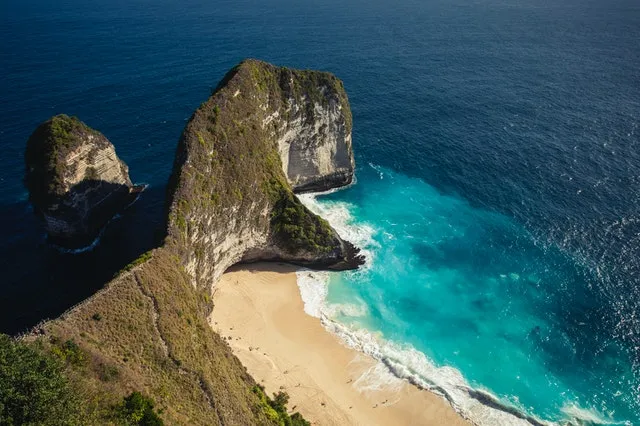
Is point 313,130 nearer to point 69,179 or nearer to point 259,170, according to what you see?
point 259,170

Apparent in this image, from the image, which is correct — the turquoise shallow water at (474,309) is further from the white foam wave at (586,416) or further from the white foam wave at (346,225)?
the white foam wave at (346,225)

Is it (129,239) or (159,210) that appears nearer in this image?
(129,239)

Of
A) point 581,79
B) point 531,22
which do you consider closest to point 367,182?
point 581,79

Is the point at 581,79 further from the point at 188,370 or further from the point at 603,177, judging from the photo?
the point at 188,370

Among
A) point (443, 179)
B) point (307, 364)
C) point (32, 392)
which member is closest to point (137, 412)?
point (32, 392)

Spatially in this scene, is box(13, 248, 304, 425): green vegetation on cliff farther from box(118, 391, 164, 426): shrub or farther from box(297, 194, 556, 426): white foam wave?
box(297, 194, 556, 426): white foam wave

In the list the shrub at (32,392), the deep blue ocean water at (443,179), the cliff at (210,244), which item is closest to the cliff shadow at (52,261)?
the deep blue ocean water at (443,179)
